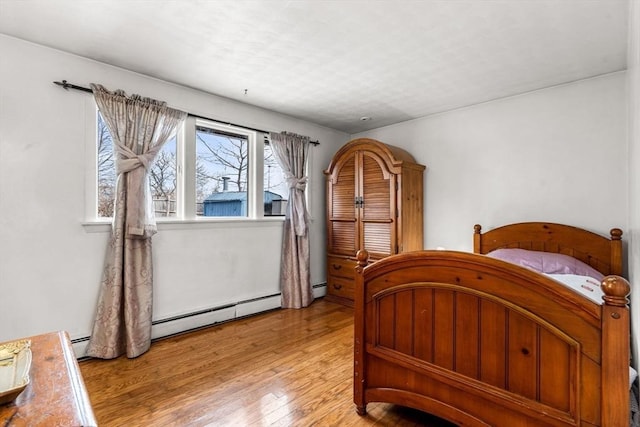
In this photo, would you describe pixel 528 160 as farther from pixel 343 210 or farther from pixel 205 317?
pixel 205 317

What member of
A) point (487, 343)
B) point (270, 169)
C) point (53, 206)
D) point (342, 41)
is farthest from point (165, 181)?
point (487, 343)

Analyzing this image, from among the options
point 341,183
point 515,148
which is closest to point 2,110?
point 341,183

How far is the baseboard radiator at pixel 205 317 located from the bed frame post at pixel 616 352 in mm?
2930

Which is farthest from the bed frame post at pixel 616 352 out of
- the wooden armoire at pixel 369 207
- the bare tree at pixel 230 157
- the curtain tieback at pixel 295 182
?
the bare tree at pixel 230 157

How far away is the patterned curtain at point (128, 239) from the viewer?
A: 236 centimetres

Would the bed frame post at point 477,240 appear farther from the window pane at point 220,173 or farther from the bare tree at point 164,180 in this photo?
the bare tree at point 164,180

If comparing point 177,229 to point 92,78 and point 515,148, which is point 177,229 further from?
point 515,148

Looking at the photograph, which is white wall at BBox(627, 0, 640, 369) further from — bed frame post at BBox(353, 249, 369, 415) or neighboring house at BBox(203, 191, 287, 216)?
neighboring house at BBox(203, 191, 287, 216)

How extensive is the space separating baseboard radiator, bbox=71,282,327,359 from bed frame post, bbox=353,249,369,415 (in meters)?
1.84

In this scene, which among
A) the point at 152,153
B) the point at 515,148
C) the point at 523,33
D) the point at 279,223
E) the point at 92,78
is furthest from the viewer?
the point at 279,223

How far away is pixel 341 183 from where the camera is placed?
3.87 m

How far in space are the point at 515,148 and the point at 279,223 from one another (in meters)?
2.67

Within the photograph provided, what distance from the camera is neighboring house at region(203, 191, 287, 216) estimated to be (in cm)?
319

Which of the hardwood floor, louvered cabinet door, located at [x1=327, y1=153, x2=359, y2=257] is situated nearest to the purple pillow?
the hardwood floor
